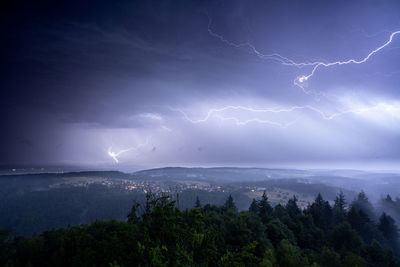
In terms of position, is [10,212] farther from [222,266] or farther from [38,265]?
[222,266]

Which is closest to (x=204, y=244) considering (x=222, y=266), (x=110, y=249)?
(x=222, y=266)

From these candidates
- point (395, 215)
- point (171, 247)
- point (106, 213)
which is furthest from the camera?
point (106, 213)

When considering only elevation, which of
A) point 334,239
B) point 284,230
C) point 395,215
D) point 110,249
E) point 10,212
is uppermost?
point 110,249

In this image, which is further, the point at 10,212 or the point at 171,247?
the point at 10,212

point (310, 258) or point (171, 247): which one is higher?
point (171, 247)

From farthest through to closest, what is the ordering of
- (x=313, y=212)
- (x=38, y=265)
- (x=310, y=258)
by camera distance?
(x=313, y=212)
(x=38, y=265)
(x=310, y=258)

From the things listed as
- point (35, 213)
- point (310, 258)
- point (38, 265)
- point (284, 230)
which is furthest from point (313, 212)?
point (35, 213)

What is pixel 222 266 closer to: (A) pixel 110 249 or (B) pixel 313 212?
(A) pixel 110 249
